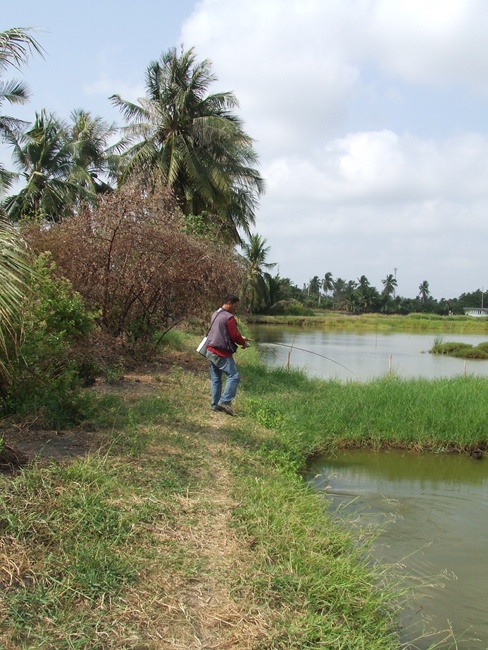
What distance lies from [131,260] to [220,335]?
348 cm

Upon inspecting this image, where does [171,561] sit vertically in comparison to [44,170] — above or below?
below

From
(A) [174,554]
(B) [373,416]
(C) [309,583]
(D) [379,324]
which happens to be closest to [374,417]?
(B) [373,416]

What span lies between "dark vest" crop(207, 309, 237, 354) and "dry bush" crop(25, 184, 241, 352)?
3039 millimetres

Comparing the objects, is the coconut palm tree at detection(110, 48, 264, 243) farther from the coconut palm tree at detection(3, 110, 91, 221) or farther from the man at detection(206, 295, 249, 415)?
the man at detection(206, 295, 249, 415)

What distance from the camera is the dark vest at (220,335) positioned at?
24.9 ft

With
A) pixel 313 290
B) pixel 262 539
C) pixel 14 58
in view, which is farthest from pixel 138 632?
pixel 313 290

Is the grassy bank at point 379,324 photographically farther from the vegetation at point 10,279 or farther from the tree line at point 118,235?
the vegetation at point 10,279

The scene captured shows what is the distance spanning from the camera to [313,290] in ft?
311

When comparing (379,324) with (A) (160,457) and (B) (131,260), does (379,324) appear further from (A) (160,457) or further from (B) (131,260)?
(A) (160,457)

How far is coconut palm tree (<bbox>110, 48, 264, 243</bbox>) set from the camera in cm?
1962

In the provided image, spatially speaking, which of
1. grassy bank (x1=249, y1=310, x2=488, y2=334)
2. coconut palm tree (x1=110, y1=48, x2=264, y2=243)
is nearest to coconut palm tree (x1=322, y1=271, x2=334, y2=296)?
grassy bank (x1=249, y1=310, x2=488, y2=334)

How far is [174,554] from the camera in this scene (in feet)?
11.7

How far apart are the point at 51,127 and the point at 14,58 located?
21324 mm

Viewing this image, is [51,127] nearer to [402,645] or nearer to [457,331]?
[402,645]
